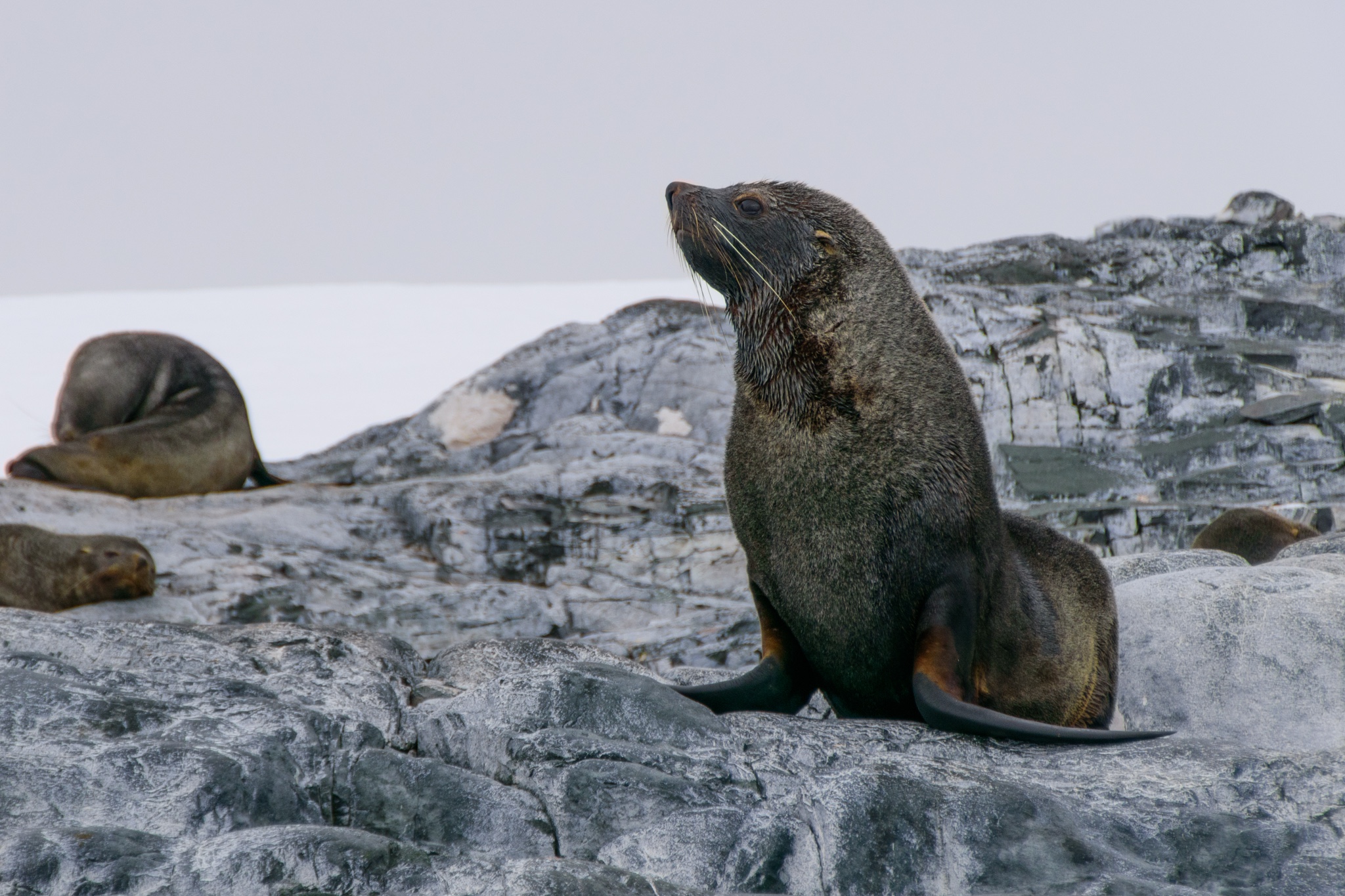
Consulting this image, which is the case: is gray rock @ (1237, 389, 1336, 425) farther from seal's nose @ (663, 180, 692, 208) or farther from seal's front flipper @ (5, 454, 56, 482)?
seal's front flipper @ (5, 454, 56, 482)

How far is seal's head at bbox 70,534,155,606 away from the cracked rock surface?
0.10 m

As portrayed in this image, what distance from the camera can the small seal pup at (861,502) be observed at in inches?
144

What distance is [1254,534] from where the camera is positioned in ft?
28.2

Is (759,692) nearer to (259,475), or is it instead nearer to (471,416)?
(259,475)

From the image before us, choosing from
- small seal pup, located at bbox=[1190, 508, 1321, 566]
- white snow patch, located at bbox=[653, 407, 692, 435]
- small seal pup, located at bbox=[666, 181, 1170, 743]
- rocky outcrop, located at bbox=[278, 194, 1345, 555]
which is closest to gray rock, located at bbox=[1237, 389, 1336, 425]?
rocky outcrop, located at bbox=[278, 194, 1345, 555]

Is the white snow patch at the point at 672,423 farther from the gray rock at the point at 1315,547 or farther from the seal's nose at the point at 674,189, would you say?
the seal's nose at the point at 674,189

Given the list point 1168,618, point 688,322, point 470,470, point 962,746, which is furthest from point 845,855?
point 688,322

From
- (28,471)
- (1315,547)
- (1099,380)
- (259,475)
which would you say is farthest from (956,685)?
(1099,380)

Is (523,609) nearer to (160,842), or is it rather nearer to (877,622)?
(877,622)

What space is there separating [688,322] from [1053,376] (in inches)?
161

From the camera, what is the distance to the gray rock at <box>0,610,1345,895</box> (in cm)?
226

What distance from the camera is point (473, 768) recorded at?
293cm

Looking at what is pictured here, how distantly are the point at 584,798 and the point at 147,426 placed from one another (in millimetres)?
9149

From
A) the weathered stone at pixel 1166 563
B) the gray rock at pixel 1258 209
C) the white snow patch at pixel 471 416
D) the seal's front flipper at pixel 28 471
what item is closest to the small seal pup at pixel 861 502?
the weathered stone at pixel 1166 563
